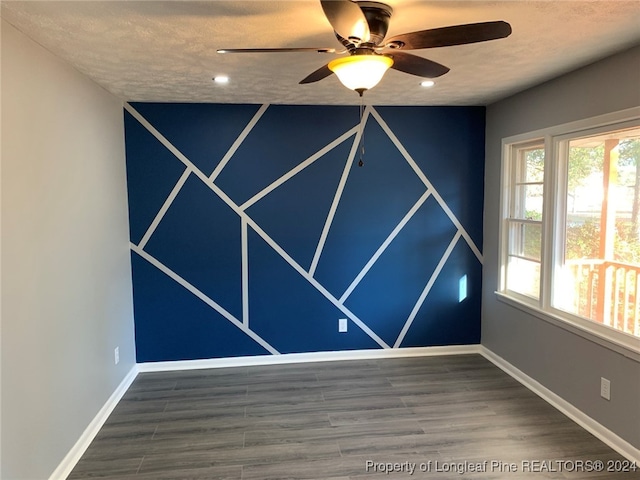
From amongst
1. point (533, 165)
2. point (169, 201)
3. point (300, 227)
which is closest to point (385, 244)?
point (300, 227)

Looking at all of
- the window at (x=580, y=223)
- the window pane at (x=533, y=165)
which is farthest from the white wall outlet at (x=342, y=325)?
the window pane at (x=533, y=165)

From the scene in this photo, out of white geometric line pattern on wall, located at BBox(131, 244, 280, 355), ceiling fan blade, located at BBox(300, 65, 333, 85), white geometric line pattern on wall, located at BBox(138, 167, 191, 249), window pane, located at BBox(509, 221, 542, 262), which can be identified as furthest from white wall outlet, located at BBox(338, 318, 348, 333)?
ceiling fan blade, located at BBox(300, 65, 333, 85)

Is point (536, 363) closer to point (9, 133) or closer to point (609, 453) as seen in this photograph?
point (609, 453)

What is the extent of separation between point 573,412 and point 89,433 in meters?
3.27

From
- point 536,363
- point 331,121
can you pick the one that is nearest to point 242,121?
point 331,121

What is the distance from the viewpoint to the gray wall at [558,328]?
107 inches

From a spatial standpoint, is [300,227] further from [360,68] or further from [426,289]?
[360,68]

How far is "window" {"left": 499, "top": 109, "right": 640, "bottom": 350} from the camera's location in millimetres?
2846

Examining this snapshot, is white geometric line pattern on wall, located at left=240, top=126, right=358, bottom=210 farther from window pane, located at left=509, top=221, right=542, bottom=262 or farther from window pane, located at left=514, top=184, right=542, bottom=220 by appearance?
window pane, located at left=509, top=221, right=542, bottom=262

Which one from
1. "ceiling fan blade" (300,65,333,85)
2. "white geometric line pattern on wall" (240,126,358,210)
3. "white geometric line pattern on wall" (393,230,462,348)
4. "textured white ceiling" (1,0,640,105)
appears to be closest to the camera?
"textured white ceiling" (1,0,640,105)

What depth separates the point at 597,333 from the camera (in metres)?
2.95

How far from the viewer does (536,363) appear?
3.62 m

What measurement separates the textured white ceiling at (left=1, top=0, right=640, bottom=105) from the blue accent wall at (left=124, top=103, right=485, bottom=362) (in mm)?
598

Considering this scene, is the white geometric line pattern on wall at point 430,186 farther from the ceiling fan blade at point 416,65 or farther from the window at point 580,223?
the ceiling fan blade at point 416,65
